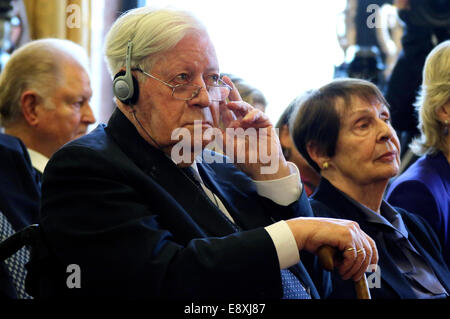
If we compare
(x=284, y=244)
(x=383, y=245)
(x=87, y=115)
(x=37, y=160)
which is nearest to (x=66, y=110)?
(x=87, y=115)

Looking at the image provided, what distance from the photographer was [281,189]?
1459 millimetres

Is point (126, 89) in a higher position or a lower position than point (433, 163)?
higher

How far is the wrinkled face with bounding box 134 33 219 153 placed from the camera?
1.36 metres

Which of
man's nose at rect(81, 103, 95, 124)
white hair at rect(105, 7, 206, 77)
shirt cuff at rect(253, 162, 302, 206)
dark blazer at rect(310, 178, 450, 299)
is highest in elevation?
white hair at rect(105, 7, 206, 77)

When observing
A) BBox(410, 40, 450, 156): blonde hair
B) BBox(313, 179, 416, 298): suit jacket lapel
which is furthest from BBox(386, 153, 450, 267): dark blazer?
BBox(313, 179, 416, 298): suit jacket lapel

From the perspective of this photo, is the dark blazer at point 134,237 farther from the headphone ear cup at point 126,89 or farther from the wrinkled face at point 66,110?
the wrinkled face at point 66,110

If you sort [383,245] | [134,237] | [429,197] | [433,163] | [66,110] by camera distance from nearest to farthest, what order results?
1. [134,237]
2. [383,245]
3. [429,197]
4. [433,163]
5. [66,110]

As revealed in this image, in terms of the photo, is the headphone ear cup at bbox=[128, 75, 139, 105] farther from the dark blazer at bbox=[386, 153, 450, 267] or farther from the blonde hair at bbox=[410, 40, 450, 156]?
the blonde hair at bbox=[410, 40, 450, 156]

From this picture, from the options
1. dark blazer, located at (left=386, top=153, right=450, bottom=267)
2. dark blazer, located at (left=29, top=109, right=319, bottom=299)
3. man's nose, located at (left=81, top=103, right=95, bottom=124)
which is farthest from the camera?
man's nose, located at (left=81, top=103, right=95, bottom=124)

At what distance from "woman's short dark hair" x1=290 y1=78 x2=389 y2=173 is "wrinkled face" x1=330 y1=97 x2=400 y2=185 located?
0.02 m

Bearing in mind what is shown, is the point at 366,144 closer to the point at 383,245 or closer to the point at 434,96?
the point at 383,245

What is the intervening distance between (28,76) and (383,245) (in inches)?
51.3

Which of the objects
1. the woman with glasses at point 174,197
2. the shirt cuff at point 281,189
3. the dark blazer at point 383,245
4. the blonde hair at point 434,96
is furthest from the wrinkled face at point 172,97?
the blonde hair at point 434,96
